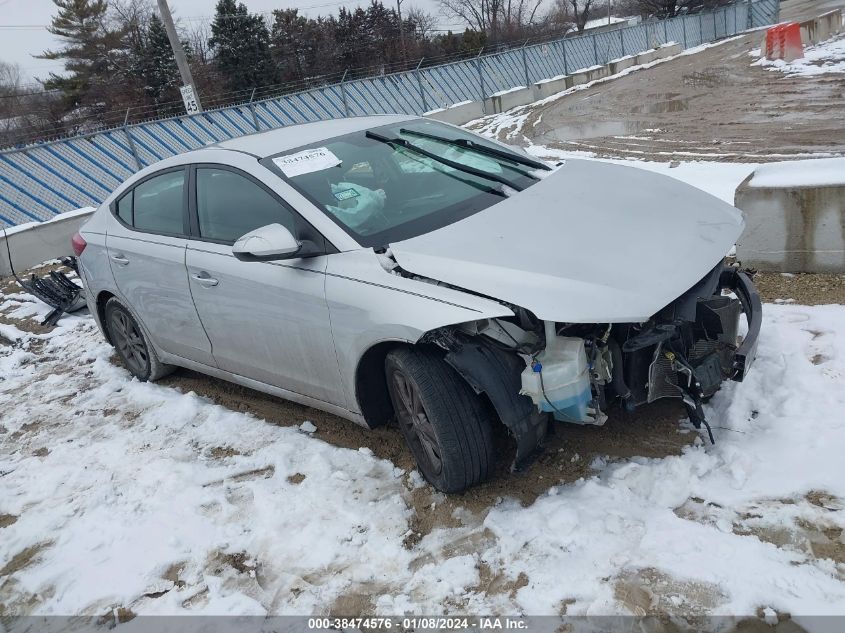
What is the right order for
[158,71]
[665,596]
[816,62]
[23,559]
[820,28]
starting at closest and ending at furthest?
[665,596]
[23,559]
[816,62]
[820,28]
[158,71]

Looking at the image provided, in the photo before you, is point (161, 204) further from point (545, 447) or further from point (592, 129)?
point (592, 129)

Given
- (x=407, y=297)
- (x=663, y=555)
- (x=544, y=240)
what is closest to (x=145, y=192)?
(x=407, y=297)

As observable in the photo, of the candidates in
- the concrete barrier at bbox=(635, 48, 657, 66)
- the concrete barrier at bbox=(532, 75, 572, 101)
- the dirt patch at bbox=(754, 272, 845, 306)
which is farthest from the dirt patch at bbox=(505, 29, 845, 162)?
the concrete barrier at bbox=(635, 48, 657, 66)

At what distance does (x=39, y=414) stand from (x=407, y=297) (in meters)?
3.47

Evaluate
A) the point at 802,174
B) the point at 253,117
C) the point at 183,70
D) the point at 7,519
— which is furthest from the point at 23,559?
the point at 183,70

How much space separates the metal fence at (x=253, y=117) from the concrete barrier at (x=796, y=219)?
8.78m

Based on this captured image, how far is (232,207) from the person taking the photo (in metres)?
3.92

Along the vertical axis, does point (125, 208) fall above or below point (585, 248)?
above

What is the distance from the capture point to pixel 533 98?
Result: 82.9ft

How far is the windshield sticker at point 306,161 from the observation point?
146 inches

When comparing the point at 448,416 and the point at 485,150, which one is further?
the point at 485,150

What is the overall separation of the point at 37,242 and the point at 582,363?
422 inches

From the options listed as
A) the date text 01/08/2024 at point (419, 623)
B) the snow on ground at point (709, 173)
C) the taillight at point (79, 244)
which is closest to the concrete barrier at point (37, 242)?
the taillight at point (79, 244)

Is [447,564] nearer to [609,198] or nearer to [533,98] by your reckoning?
[609,198]
